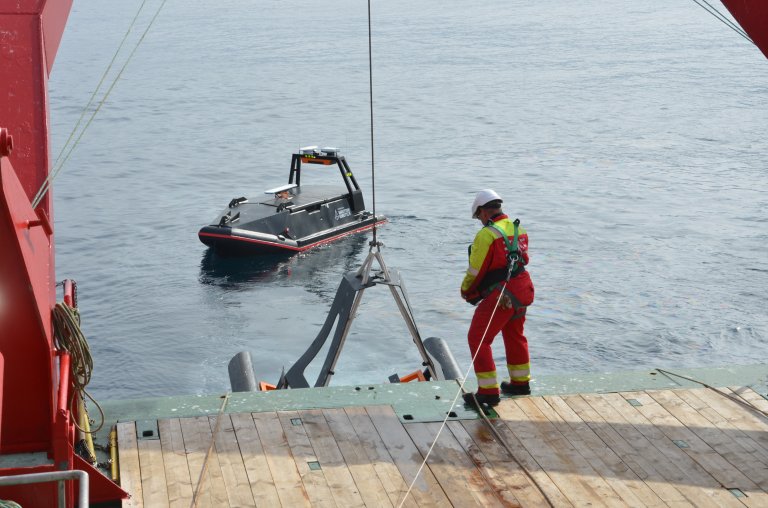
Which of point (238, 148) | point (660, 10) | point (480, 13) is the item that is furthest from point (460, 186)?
point (660, 10)

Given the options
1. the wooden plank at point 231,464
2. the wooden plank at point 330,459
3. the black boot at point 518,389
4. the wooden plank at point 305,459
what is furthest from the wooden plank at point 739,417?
the wooden plank at point 231,464

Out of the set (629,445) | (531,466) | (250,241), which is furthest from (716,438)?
(250,241)

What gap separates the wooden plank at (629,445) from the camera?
5629 mm

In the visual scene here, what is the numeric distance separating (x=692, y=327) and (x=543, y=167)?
47.8ft

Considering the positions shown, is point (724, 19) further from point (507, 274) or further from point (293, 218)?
point (293, 218)

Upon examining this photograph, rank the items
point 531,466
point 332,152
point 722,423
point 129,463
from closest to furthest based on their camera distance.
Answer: point 129,463 < point 531,466 < point 722,423 < point 332,152

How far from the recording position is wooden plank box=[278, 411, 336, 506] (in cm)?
552

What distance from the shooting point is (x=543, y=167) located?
32688mm

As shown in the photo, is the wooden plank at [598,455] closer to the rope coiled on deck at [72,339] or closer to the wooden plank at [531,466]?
the wooden plank at [531,466]

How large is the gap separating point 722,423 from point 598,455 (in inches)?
38.8

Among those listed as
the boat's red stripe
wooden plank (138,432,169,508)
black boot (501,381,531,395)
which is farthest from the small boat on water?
wooden plank (138,432,169,508)

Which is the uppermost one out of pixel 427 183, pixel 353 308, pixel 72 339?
pixel 72 339

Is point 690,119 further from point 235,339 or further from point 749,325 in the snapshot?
point 235,339

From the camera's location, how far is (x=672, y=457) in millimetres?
6039
